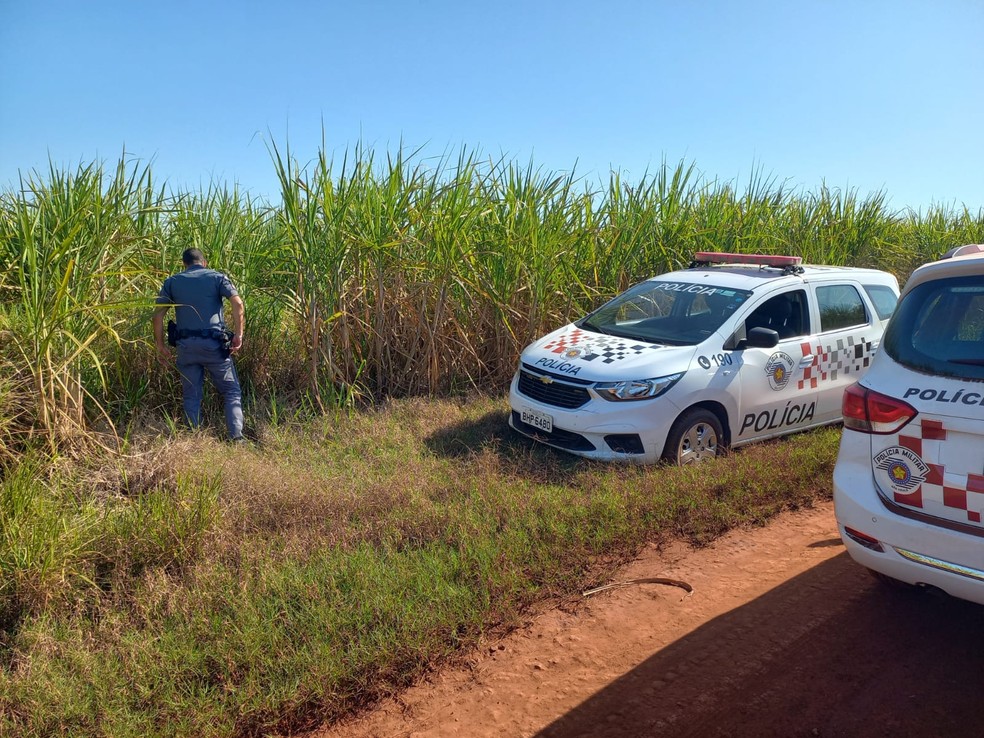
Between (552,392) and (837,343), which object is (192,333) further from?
(837,343)

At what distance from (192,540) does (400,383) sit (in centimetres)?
385

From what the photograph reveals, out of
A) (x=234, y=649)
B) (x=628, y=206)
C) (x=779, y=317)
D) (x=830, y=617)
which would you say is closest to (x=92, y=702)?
(x=234, y=649)

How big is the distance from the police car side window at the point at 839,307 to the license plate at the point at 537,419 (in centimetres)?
257

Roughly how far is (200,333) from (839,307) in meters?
5.60

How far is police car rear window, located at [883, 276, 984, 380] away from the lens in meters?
3.14

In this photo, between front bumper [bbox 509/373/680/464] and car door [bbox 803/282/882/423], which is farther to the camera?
car door [bbox 803/282/882/423]

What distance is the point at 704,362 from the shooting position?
5.98 m

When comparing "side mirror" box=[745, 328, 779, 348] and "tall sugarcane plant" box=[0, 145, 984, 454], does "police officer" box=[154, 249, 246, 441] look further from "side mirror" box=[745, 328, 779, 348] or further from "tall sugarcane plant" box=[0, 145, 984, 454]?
"side mirror" box=[745, 328, 779, 348]

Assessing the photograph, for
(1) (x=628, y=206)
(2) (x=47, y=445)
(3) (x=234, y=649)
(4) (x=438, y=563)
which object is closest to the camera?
(3) (x=234, y=649)

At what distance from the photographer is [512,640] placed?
12.3ft

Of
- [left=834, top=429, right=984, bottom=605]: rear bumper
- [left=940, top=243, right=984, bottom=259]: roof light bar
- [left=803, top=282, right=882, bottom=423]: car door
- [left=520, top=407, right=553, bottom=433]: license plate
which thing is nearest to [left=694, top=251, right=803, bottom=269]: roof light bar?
[left=803, top=282, right=882, bottom=423]: car door

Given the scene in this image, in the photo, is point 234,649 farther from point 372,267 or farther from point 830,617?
point 372,267

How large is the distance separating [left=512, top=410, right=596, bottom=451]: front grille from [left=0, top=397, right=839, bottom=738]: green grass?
15 cm

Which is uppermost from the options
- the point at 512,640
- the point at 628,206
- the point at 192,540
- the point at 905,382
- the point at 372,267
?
the point at 628,206
